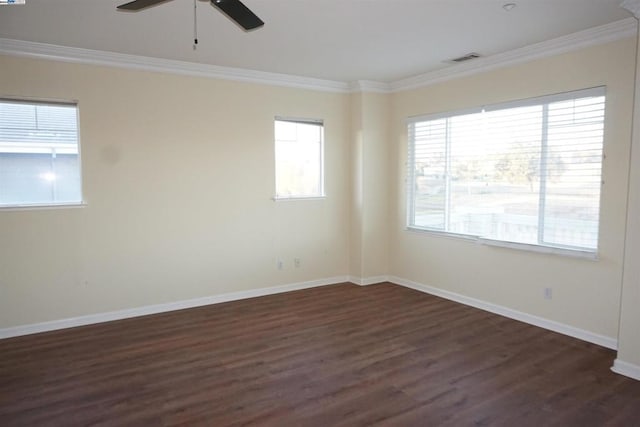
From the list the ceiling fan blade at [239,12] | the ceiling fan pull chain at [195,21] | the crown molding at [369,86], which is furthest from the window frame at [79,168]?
the crown molding at [369,86]

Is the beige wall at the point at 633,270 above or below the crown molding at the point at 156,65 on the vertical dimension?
below

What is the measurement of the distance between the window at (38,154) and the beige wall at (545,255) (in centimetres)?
390

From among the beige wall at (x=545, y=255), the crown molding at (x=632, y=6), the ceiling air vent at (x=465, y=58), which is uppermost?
the ceiling air vent at (x=465, y=58)

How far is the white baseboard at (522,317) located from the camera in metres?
3.78

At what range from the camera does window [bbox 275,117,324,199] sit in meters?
5.46

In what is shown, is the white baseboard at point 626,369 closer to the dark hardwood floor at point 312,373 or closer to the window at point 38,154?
the dark hardwood floor at point 312,373

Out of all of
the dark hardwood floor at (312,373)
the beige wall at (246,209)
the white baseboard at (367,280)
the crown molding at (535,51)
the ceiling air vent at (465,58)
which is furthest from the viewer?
the white baseboard at (367,280)

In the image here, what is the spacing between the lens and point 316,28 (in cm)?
358

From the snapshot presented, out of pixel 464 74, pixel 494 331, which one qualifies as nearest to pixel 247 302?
pixel 494 331

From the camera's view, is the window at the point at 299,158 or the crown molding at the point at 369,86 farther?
the crown molding at the point at 369,86

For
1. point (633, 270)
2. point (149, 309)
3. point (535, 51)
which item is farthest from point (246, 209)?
point (633, 270)

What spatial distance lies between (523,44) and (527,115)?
26.8 inches

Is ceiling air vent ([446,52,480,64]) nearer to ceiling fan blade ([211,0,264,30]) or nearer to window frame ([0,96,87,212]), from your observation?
ceiling fan blade ([211,0,264,30])

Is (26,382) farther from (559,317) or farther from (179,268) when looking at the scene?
(559,317)
